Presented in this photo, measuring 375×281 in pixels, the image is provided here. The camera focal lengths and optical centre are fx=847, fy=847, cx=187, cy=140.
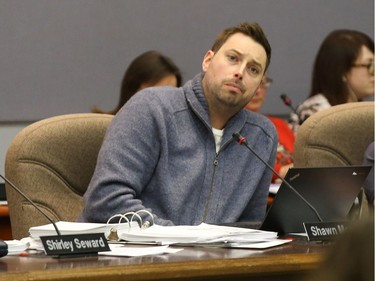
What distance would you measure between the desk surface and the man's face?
0.98m

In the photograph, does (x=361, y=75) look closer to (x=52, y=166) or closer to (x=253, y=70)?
(x=253, y=70)

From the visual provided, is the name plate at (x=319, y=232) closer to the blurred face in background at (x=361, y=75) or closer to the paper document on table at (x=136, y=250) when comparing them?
the paper document on table at (x=136, y=250)

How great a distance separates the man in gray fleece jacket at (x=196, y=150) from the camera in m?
2.53

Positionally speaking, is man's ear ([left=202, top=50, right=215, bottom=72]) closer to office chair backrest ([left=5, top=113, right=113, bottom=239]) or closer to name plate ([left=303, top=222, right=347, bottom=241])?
office chair backrest ([left=5, top=113, right=113, bottom=239])

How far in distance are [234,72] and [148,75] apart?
5.40 ft

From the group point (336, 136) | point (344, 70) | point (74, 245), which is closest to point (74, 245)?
point (74, 245)

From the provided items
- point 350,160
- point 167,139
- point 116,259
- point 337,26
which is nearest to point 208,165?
point 167,139

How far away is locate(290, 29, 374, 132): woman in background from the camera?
4.77m

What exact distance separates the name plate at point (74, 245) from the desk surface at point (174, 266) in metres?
0.03

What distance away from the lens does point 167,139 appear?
265 cm

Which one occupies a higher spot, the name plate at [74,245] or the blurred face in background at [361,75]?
the name plate at [74,245]

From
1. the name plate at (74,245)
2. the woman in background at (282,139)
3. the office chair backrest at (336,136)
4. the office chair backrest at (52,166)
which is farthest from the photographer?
the woman in background at (282,139)

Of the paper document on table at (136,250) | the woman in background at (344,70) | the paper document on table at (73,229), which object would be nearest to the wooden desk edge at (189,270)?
the paper document on table at (136,250)

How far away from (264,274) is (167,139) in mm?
1043
